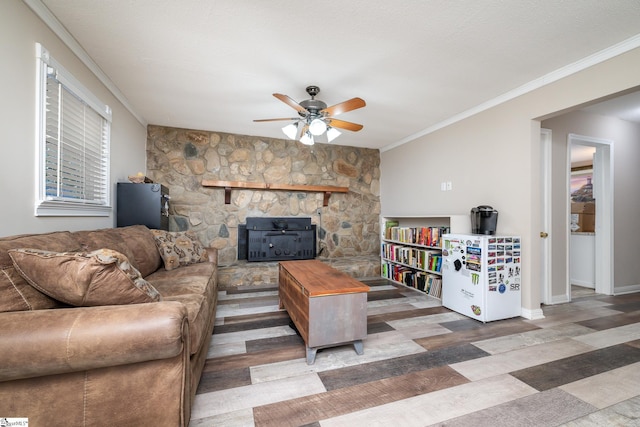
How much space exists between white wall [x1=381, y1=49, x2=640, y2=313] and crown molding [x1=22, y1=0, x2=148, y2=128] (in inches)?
159

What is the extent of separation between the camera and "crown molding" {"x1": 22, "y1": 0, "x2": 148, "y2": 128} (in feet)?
5.65

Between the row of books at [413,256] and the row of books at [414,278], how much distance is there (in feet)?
0.39

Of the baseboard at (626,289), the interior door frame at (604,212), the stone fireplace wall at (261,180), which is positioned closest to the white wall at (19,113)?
the stone fireplace wall at (261,180)

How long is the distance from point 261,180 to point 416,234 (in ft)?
8.56

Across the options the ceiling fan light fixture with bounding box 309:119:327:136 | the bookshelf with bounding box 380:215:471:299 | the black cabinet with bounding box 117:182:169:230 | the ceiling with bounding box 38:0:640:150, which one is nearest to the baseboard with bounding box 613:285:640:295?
the bookshelf with bounding box 380:215:471:299

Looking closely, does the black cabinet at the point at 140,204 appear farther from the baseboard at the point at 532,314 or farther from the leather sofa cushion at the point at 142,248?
the baseboard at the point at 532,314

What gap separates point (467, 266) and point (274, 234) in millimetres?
2831

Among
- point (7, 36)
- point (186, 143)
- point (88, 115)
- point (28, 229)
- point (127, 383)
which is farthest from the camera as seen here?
point (186, 143)

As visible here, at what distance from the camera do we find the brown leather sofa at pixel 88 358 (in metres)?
0.92

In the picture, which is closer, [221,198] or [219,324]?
[219,324]

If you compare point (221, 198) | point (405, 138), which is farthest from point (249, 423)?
point (405, 138)

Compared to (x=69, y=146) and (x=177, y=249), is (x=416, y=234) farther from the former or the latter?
(x=69, y=146)

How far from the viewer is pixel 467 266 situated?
2.80 m

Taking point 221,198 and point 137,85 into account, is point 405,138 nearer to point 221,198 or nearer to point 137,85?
point 221,198
